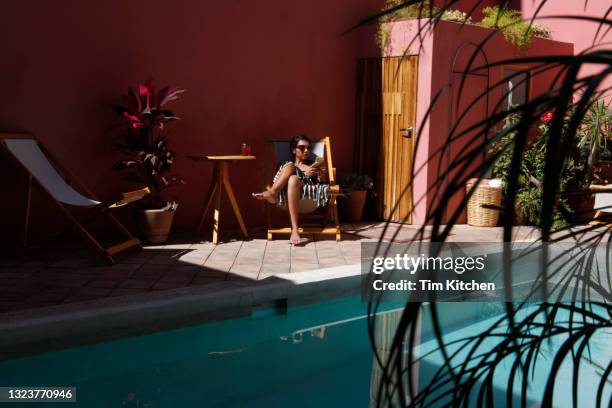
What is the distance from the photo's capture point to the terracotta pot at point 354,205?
7.14 metres

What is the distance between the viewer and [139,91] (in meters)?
5.45

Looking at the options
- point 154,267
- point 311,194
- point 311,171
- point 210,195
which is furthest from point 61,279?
point 311,171

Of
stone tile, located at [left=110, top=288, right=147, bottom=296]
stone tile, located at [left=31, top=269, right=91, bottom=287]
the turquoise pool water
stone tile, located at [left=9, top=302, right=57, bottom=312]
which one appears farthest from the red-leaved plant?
the turquoise pool water

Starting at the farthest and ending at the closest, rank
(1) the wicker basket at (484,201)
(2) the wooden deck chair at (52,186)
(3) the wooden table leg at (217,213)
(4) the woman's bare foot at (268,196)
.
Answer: (1) the wicker basket at (484,201) → (4) the woman's bare foot at (268,196) → (3) the wooden table leg at (217,213) → (2) the wooden deck chair at (52,186)

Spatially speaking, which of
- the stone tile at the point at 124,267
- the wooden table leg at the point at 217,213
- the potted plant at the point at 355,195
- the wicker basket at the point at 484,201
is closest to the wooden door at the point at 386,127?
the potted plant at the point at 355,195

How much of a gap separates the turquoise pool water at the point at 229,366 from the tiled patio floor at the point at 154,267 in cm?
49

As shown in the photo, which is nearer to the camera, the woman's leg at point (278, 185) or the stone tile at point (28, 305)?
the stone tile at point (28, 305)

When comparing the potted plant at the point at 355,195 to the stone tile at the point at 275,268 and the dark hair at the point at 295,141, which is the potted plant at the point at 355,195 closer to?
the dark hair at the point at 295,141

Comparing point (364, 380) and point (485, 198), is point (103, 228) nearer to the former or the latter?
point (364, 380)

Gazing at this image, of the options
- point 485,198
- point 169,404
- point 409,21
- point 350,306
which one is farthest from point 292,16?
point 169,404

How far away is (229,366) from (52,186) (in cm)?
217

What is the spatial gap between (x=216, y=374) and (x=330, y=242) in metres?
2.66

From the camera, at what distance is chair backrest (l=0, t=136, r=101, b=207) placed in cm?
459

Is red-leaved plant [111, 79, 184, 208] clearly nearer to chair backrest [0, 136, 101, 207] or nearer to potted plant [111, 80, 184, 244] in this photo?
potted plant [111, 80, 184, 244]
